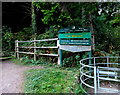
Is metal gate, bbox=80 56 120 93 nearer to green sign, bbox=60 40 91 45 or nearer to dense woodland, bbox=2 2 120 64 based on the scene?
green sign, bbox=60 40 91 45

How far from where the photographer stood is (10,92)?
Answer: 2646 millimetres

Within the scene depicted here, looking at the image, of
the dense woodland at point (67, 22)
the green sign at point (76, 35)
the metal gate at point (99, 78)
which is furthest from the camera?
the dense woodland at point (67, 22)

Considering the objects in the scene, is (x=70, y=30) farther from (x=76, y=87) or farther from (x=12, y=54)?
(x=12, y=54)

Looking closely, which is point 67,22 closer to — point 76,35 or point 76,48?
point 76,35

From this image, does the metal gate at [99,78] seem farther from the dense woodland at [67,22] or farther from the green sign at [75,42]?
the dense woodland at [67,22]

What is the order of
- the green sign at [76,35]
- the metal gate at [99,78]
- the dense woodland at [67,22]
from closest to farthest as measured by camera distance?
the metal gate at [99,78] → the green sign at [76,35] → the dense woodland at [67,22]

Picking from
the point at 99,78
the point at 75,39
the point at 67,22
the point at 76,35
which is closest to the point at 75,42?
the point at 75,39

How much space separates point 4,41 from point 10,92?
8.51 m

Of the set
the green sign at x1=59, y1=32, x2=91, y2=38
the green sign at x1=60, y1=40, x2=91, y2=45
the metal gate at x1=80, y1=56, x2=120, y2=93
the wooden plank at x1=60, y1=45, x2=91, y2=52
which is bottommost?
the metal gate at x1=80, y1=56, x2=120, y2=93

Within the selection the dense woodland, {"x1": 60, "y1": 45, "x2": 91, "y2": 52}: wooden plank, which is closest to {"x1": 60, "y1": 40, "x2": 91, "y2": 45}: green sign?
{"x1": 60, "y1": 45, "x2": 91, "y2": 52}: wooden plank

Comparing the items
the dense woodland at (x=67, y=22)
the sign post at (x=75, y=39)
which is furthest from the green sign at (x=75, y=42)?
the dense woodland at (x=67, y=22)

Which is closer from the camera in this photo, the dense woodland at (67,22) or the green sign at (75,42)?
the green sign at (75,42)

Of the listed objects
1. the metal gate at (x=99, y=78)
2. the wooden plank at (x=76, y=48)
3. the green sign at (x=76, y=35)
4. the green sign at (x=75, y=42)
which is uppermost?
the green sign at (x=76, y=35)

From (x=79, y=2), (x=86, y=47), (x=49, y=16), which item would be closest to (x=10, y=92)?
(x=86, y=47)
